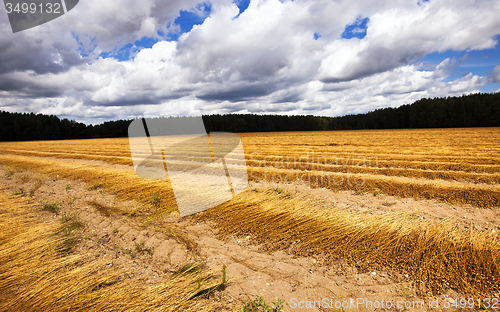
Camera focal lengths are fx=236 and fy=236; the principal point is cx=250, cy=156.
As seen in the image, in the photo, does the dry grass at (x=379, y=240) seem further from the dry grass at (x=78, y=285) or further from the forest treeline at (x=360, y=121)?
the forest treeline at (x=360, y=121)

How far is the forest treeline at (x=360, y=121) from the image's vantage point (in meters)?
67.6

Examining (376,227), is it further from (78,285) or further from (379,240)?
(78,285)

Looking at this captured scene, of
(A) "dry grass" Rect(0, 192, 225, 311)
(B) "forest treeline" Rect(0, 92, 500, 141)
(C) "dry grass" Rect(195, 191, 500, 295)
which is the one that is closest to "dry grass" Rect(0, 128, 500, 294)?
(C) "dry grass" Rect(195, 191, 500, 295)

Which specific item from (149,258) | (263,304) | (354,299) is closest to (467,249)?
(354,299)

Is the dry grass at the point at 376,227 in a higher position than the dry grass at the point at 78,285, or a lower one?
lower

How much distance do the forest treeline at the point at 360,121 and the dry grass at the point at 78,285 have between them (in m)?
62.3

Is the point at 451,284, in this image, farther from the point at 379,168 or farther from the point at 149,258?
the point at 379,168

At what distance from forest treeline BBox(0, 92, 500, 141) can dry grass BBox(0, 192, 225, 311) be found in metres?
62.3

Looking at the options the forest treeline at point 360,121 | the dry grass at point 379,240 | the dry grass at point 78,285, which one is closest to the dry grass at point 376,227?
the dry grass at point 379,240

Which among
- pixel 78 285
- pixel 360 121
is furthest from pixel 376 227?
pixel 360 121

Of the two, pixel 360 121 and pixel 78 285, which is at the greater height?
pixel 78 285

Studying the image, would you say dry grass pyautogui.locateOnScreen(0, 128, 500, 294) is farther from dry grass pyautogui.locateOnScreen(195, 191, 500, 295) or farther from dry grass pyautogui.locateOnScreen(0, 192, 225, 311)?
dry grass pyautogui.locateOnScreen(0, 192, 225, 311)

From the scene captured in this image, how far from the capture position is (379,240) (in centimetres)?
477

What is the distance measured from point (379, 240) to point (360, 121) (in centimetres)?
11354
